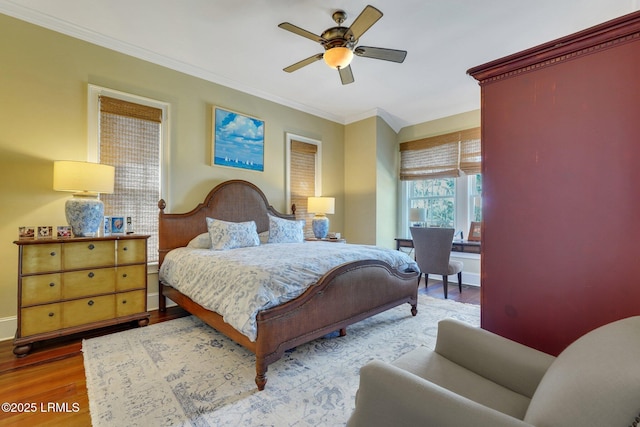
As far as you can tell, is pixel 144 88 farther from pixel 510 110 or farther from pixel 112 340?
pixel 510 110

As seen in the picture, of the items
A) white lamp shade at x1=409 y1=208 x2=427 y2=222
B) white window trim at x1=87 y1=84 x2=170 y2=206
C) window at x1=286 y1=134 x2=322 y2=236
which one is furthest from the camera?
white lamp shade at x1=409 y1=208 x2=427 y2=222

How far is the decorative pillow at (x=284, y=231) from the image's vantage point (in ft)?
12.6

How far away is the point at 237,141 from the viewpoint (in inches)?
159

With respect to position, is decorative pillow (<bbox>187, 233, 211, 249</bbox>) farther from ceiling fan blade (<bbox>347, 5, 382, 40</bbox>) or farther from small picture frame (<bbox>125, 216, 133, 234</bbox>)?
ceiling fan blade (<bbox>347, 5, 382, 40</bbox>)

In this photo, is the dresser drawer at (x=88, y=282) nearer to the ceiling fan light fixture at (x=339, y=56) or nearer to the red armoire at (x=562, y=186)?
the ceiling fan light fixture at (x=339, y=56)

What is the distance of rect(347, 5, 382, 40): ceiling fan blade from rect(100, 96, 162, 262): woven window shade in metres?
2.46

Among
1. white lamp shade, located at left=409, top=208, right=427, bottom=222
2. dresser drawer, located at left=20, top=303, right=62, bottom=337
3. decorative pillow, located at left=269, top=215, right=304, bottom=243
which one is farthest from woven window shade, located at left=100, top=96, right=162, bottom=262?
white lamp shade, located at left=409, top=208, right=427, bottom=222

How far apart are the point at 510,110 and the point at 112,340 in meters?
3.34

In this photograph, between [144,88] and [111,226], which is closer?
[111,226]

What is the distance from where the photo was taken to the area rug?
157cm

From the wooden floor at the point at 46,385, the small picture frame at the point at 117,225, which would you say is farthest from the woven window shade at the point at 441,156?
the wooden floor at the point at 46,385

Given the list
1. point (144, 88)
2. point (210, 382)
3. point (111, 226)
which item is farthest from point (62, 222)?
point (210, 382)

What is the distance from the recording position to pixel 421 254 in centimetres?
404

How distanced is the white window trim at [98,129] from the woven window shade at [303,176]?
1.91 metres
